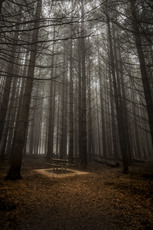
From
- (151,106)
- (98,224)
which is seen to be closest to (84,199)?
(98,224)

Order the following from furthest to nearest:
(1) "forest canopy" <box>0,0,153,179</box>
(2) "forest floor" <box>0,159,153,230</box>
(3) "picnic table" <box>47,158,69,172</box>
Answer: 1. (3) "picnic table" <box>47,158,69,172</box>
2. (1) "forest canopy" <box>0,0,153,179</box>
3. (2) "forest floor" <box>0,159,153,230</box>

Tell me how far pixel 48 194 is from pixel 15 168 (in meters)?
1.91

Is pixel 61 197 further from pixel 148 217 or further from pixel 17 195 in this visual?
pixel 148 217

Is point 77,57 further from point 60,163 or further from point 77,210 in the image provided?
point 77,210

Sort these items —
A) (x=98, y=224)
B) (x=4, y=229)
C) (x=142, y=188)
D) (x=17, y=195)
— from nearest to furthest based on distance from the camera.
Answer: (x=4, y=229) → (x=98, y=224) → (x=17, y=195) → (x=142, y=188)

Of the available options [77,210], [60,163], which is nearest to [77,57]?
[60,163]

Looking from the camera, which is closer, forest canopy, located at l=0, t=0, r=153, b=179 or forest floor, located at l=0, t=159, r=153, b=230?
forest floor, located at l=0, t=159, r=153, b=230

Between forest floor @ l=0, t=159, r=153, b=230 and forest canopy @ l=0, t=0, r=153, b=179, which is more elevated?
forest canopy @ l=0, t=0, r=153, b=179

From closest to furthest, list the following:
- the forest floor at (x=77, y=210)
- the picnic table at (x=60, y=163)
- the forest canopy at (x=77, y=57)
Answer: the forest floor at (x=77, y=210) → the forest canopy at (x=77, y=57) → the picnic table at (x=60, y=163)

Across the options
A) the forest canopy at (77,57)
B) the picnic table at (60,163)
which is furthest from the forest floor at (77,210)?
the picnic table at (60,163)

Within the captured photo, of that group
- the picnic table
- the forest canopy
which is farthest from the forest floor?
the picnic table

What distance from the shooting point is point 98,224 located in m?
1.79

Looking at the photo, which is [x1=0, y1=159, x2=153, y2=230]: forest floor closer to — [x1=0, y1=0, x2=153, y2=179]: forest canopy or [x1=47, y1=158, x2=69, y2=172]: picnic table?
[x1=0, y1=0, x2=153, y2=179]: forest canopy

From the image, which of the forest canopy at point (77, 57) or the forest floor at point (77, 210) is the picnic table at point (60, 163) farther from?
the forest floor at point (77, 210)
